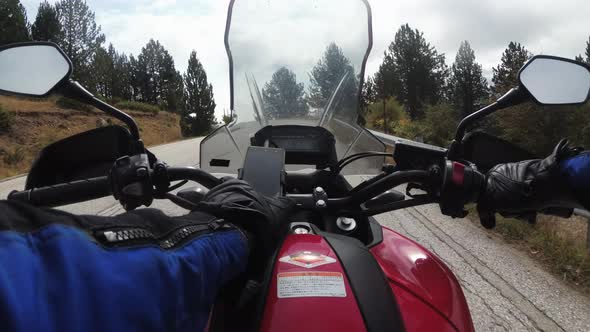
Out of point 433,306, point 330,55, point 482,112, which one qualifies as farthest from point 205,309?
point 330,55

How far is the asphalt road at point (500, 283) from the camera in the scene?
3.25 m

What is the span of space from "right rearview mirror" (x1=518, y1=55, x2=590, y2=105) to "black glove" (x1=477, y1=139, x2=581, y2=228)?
1.13ft

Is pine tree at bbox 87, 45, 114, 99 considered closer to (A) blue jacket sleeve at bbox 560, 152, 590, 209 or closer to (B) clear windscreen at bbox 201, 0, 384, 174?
(B) clear windscreen at bbox 201, 0, 384, 174

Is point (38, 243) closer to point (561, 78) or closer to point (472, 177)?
point (472, 177)

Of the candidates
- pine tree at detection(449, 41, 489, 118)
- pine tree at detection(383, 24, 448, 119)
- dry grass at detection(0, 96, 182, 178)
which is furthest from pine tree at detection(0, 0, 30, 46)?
pine tree at detection(449, 41, 489, 118)

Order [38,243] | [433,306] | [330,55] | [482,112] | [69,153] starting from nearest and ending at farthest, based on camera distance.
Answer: [38,243]
[433,306]
[482,112]
[69,153]
[330,55]

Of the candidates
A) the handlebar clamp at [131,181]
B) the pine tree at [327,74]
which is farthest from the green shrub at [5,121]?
the handlebar clamp at [131,181]

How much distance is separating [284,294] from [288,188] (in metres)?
1.08

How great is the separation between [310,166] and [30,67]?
4.55 ft

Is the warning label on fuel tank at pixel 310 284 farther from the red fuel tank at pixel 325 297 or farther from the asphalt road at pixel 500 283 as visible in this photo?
the asphalt road at pixel 500 283

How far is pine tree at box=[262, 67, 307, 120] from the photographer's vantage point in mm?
2418

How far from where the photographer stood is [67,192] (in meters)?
1.56

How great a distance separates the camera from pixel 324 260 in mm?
1049

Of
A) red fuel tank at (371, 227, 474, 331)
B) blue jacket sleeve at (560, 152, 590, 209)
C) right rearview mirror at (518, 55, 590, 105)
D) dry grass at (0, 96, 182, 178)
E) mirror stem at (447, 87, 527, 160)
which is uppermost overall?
right rearview mirror at (518, 55, 590, 105)
